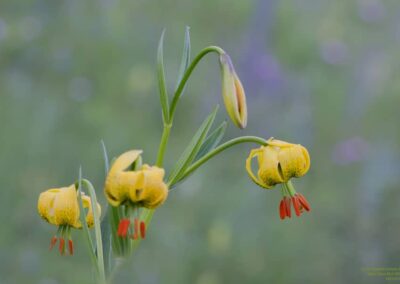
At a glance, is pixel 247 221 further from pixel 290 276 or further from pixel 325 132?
pixel 325 132

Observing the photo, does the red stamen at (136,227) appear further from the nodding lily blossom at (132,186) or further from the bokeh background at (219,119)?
the bokeh background at (219,119)

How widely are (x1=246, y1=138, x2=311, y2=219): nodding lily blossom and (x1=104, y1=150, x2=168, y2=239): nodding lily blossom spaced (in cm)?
24

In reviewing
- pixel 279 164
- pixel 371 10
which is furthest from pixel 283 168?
pixel 371 10

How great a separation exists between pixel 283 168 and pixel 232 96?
19 centimetres

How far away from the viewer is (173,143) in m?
4.15

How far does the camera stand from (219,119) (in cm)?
441

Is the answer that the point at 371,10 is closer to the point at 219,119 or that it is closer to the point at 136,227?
the point at 219,119

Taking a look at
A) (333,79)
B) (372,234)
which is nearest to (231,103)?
(372,234)

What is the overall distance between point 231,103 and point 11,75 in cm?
304

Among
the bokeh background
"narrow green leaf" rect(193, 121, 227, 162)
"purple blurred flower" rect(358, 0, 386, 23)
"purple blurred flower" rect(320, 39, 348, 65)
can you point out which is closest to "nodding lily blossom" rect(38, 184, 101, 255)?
"narrow green leaf" rect(193, 121, 227, 162)

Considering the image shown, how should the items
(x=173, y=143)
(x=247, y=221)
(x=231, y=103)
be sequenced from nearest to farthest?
(x=231, y=103) < (x=247, y=221) < (x=173, y=143)

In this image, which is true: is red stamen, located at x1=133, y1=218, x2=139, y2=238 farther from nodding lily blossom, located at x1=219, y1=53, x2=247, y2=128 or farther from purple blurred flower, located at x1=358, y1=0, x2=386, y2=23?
purple blurred flower, located at x1=358, y1=0, x2=386, y2=23

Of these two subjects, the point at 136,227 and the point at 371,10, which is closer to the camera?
the point at 136,227

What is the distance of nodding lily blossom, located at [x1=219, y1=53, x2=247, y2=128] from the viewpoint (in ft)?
5.55
